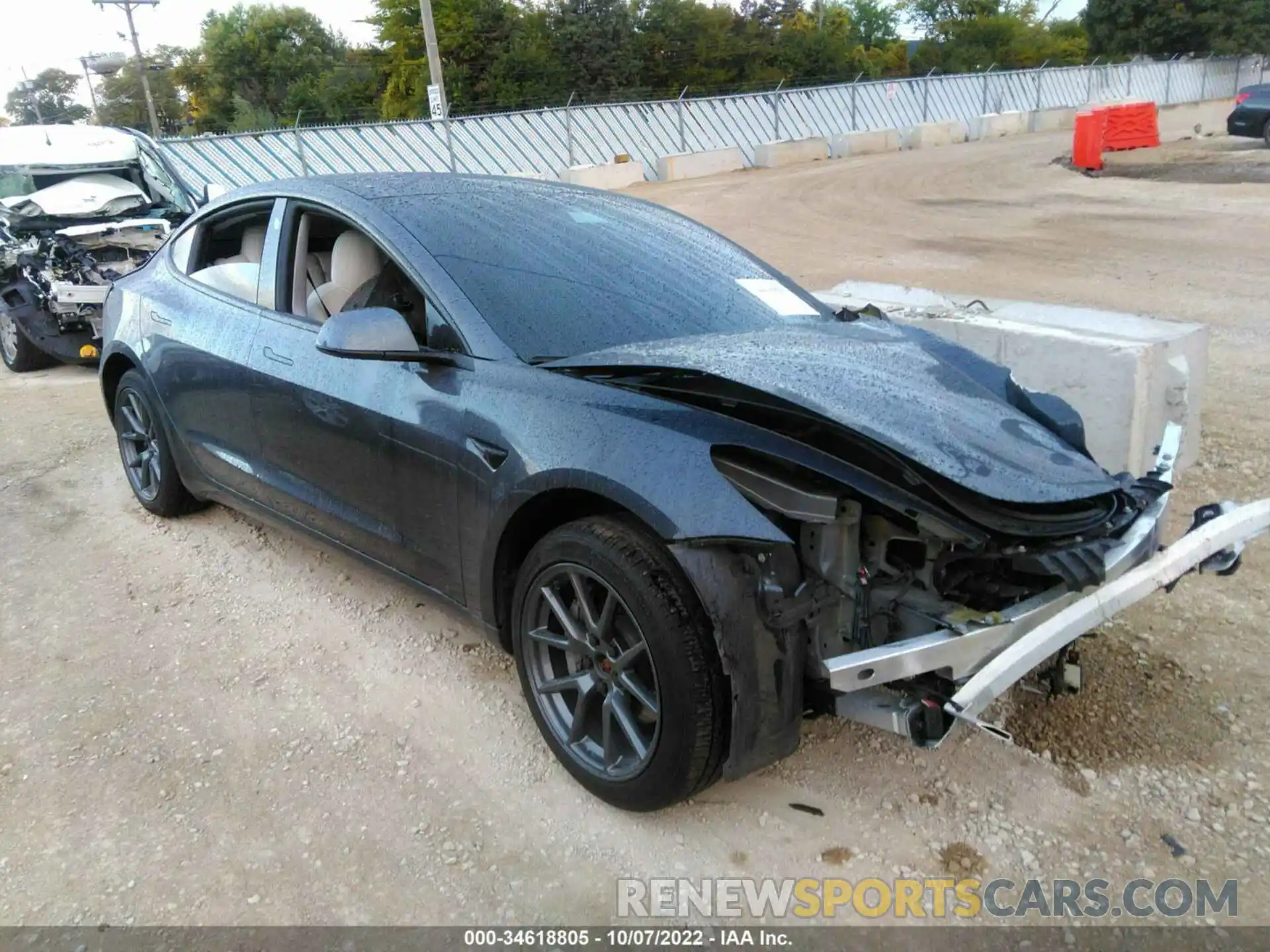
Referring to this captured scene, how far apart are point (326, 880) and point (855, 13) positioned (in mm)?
73319

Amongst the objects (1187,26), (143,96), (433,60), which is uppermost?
(143,96)

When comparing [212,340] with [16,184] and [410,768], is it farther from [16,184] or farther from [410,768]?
[16,184]

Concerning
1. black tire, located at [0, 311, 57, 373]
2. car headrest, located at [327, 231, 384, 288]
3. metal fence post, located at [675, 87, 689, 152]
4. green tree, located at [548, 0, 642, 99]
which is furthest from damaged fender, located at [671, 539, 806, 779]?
green tree, located at [548, 0, 642, 99]

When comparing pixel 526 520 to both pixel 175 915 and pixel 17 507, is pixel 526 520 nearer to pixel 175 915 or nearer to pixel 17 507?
pixel 175 915

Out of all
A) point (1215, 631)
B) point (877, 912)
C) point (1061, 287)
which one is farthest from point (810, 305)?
point (1061, 287)

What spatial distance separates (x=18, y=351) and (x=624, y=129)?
20132 mm

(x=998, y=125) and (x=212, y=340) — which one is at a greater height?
(x=212, y=340)

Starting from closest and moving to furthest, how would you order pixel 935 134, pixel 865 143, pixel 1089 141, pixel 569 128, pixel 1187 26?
1. pixel 1089 141
2. pixel 569 128
3. pixel 865 143
4. pixel 935 134
5. pixel 1187 26

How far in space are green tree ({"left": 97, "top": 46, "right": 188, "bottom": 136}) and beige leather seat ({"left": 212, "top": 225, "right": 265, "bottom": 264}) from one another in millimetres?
70662

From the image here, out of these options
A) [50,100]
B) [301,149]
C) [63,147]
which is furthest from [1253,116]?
[50,100]

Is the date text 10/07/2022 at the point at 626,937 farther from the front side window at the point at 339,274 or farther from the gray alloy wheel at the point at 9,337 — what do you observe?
the gray alloy wheel at the point at 9,337

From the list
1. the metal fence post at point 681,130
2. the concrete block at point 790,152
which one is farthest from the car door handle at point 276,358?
the concrete block at point 790,152

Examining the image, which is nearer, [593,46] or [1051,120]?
[1051,120]

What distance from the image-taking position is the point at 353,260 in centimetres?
370
